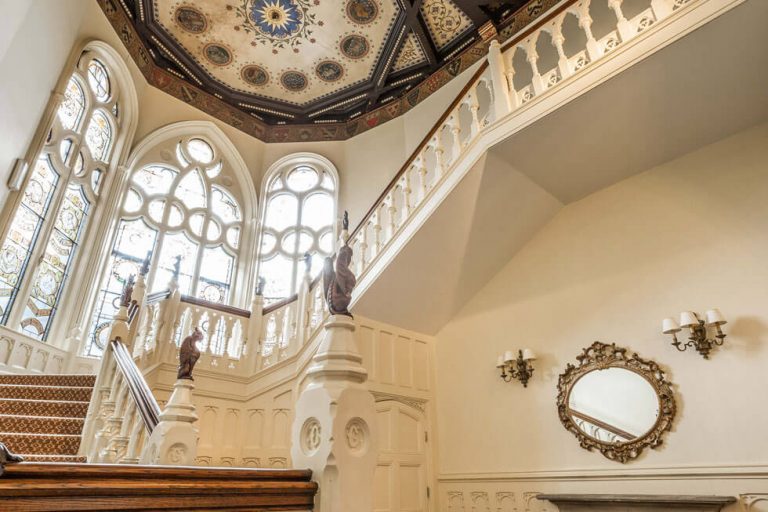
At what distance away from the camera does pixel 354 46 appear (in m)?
8.45

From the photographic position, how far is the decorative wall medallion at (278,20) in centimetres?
784

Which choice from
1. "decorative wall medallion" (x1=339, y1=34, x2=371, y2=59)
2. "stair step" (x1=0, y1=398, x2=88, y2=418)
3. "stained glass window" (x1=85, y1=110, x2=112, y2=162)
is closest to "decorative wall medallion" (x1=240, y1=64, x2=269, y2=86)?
"decorative wall medallion" (x1=339, y1=34, x2=371, y2=59)

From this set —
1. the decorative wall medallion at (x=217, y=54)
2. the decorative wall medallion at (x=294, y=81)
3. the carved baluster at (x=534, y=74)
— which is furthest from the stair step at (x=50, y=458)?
the decorative wall medallion at (x=294, y=81)

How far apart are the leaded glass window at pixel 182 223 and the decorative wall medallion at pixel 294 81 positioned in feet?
6.02

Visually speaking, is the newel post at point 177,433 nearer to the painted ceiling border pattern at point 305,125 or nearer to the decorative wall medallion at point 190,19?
the painted ceiling border pattern at point 305,125

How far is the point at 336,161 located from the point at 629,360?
6.53 metres

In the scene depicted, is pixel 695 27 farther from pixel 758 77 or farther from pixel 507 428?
pixel 507 428

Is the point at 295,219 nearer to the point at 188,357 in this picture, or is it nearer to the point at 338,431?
the point at 188,357

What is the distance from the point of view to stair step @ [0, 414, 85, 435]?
3586mm

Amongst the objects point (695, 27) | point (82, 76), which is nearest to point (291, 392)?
point (695, 27)

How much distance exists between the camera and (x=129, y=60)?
7754mm

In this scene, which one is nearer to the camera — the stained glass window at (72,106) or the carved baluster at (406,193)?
the carved baluster at (406,193)

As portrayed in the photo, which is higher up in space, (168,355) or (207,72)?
(207,72)

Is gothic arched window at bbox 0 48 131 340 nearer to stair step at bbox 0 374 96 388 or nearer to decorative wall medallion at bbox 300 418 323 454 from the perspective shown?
stair step at bbox 0 374 96 388
